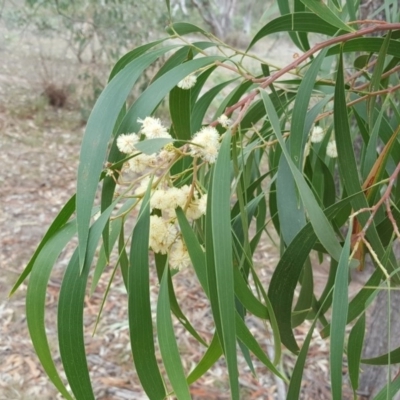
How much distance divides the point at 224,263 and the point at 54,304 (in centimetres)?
161

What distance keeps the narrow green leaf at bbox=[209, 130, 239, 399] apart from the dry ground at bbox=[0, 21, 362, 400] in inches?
7.8

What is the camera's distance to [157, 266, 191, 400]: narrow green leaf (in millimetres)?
380

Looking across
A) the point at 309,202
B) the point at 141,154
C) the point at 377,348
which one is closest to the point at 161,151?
the point at 141,154

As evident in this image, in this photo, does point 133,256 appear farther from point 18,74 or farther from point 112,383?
point 18,74

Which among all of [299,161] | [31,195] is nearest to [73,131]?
[31,195]

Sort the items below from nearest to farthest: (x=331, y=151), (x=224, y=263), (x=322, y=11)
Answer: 1. (x=224, y=263)
2. (x=322, y=11)
3. (x=331, y=151)

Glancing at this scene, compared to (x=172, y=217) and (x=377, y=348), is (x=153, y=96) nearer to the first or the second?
(x=172, y=217)

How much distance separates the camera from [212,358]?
0.43m

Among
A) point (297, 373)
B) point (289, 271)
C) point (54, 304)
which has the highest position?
point (289, 271)

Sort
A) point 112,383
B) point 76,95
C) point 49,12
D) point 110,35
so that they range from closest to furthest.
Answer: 1. point 112,383
2. point 110,35
3. point 49,12
4. point 76,95

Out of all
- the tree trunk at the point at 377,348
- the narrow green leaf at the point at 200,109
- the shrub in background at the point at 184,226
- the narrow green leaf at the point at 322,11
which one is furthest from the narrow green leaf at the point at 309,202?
the tree trunk at the point at 377,348

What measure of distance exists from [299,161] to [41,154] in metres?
2.85

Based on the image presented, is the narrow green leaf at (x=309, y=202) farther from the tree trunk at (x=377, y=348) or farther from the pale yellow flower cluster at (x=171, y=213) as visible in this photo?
the tree trunk at (x=377, y=348)

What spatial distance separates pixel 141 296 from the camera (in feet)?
1.20
